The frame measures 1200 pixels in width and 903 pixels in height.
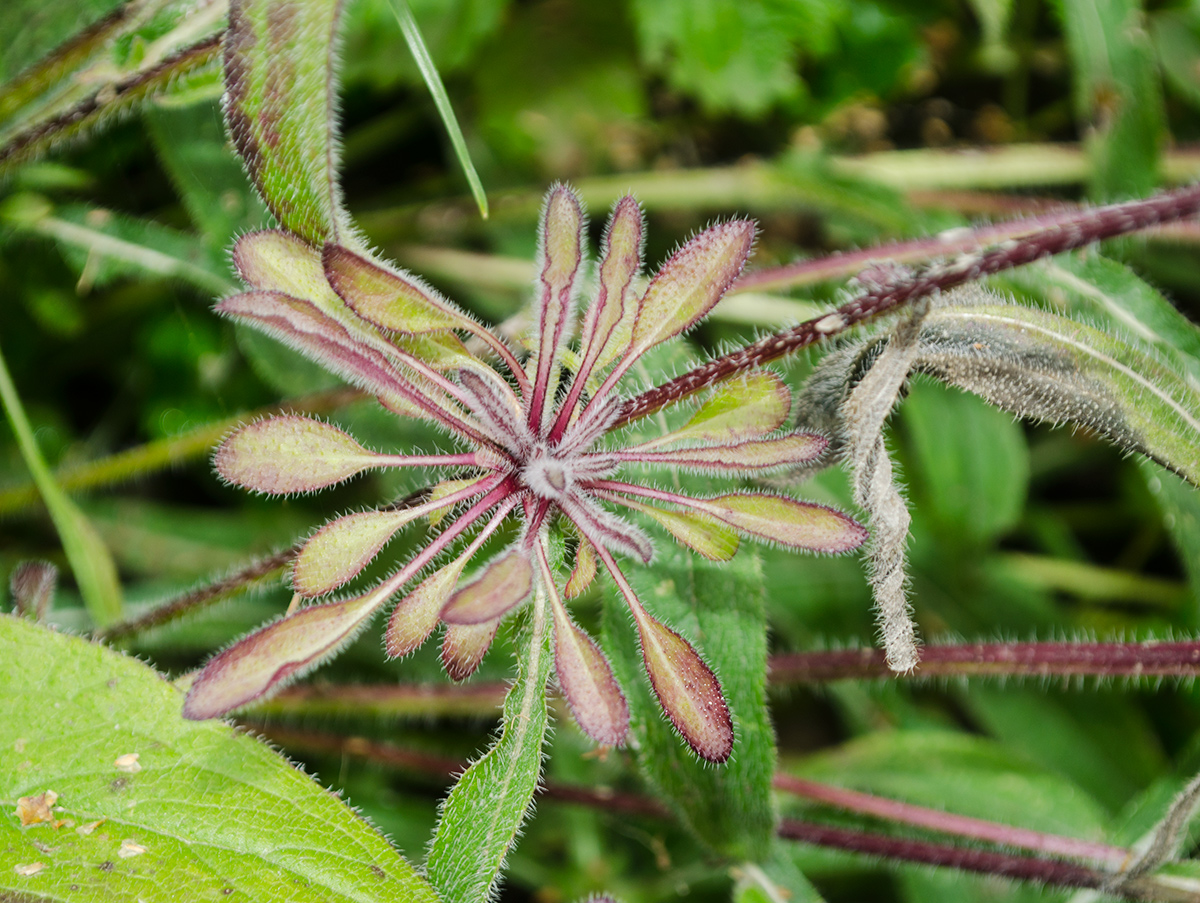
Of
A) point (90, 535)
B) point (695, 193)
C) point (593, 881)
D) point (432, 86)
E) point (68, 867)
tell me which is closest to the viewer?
point (68, 867)

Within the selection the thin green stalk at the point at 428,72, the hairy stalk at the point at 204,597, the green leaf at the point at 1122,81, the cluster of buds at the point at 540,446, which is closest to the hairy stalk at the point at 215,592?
the hairy stalk at the point at 204,597

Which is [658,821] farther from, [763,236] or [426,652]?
[763,236]

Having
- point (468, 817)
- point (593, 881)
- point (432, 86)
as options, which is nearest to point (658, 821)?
point (593, 881)

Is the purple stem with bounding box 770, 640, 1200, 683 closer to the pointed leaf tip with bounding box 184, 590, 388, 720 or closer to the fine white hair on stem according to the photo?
the fine white hair on stem

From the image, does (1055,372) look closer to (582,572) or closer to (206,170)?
(582,572)

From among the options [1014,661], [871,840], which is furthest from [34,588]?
[1014,661]
